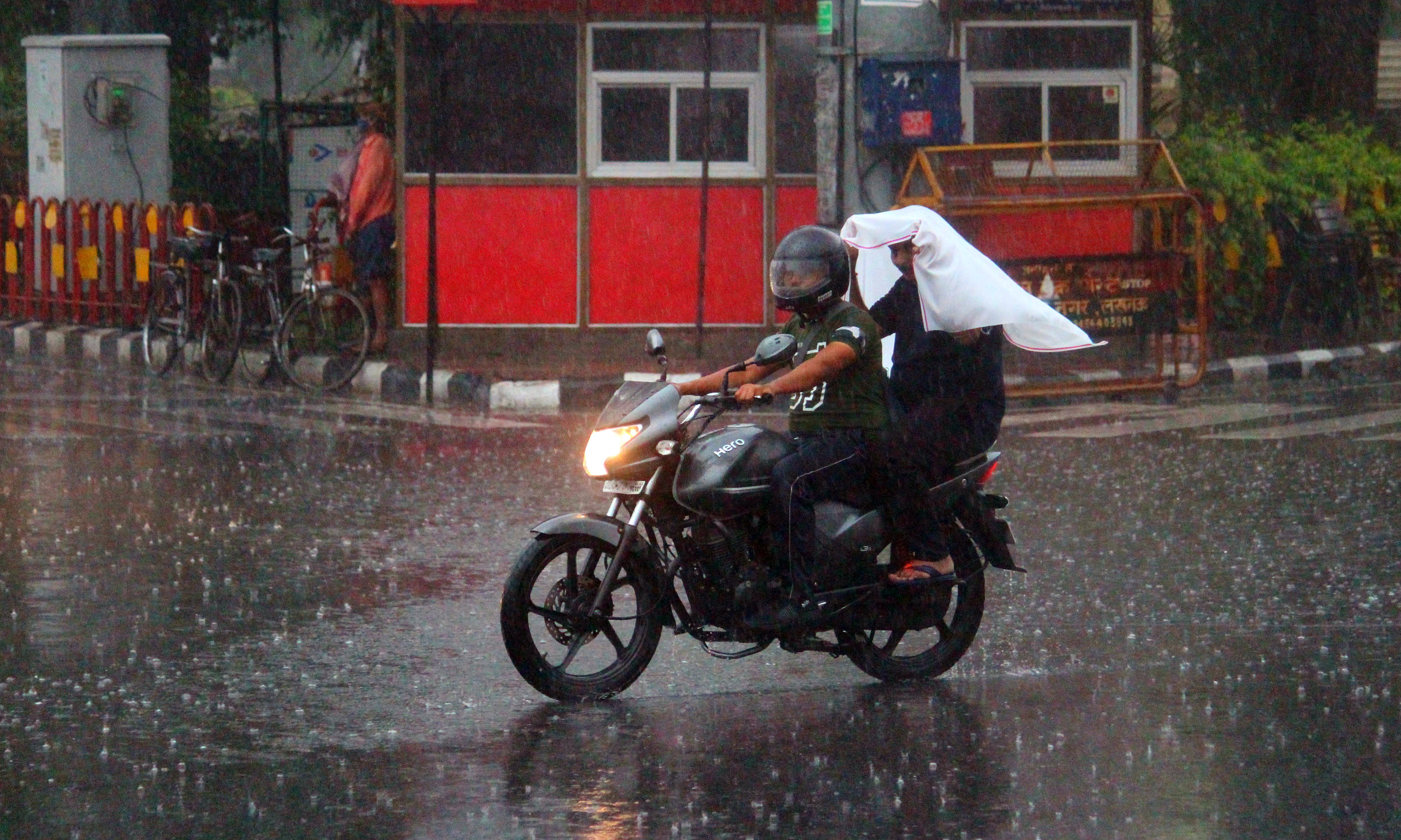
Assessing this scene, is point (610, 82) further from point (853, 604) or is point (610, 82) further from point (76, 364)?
point (853, 604)

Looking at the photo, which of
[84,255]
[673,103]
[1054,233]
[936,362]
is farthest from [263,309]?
[936,362]

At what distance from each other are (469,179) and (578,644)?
10.6 metres

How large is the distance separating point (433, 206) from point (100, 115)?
5.56 m

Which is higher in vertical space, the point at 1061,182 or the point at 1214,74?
the point at 1214,74

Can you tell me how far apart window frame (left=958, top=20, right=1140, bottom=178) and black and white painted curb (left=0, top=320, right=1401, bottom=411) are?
5.77 ft

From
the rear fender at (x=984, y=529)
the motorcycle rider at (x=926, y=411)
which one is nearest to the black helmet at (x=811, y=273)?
the motorcycle rider at (x=926, y=411)

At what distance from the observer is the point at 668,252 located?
55.5 ft

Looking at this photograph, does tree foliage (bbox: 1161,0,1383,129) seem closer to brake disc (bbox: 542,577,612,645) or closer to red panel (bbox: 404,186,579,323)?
red panel (bbox: 404,186,579,323)

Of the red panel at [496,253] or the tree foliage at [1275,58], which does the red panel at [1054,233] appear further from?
the tree foliage at [1275,58]

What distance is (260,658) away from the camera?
23.4ft

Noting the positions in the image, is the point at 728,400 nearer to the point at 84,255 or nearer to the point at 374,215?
the point at 374,215

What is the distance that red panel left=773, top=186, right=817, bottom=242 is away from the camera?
1697 centimetres

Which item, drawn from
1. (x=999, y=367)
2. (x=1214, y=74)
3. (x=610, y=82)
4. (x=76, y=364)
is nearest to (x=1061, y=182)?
(x=610, y=82)

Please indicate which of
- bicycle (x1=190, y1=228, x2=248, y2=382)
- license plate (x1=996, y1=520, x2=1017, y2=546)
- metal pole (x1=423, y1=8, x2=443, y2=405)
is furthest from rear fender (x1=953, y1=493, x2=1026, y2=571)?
→ bicycle (x1=190, y1=228, x2=248, y2=382)
